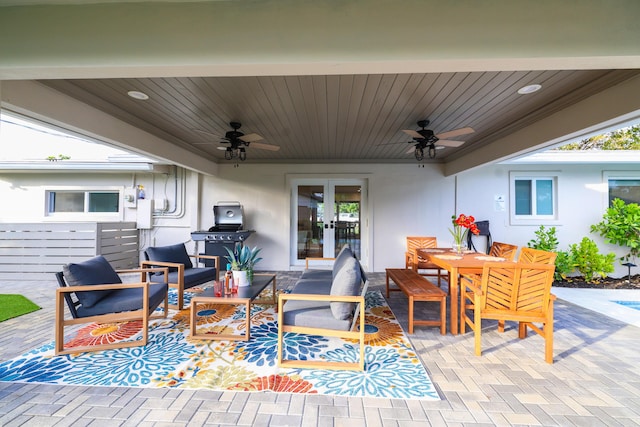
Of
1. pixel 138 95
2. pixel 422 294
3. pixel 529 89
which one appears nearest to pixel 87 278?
pixel 138 95

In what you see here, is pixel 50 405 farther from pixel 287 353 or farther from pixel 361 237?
pixel 361 237

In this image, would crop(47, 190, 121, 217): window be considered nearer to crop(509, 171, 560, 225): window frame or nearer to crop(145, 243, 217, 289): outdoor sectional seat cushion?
crop(145, 243, 217, 289): outdoor sectional seat cushion

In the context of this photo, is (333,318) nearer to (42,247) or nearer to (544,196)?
(544,196)

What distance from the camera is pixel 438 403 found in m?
1.72

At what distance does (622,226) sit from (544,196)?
1255 mm

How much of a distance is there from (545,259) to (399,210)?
9.81 feet

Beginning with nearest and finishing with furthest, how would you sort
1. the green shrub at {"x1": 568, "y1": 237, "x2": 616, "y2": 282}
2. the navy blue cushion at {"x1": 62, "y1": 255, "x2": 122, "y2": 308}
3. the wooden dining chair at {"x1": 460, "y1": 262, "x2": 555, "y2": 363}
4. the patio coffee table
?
the wooden dining chair at {"x1": 460, "y1": 262, "x2": 555, "y2": 363} → the navy blue cushion at {"x1": 62, "y1": 255, "x2": 122, "y2": 308} → the patio coffee table → the green shrub at {"x1": 568, "y1": 237, "x2": 616, "y2": 282}

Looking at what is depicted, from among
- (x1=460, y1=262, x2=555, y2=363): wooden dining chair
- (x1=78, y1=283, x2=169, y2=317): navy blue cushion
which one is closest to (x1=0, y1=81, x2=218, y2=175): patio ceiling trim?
(x1=78, y1=283, x2=169, y2=317): navy blue cushion

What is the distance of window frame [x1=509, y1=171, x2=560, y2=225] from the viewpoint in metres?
5.42

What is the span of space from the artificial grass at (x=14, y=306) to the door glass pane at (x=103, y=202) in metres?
2.69

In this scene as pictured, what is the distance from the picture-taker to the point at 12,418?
1570 millimetres

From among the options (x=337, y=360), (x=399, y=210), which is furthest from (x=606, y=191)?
(x=337, y=360)

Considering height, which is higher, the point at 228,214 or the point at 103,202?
the point at 103,202

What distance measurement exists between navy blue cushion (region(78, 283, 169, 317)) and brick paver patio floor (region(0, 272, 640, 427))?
618mm
